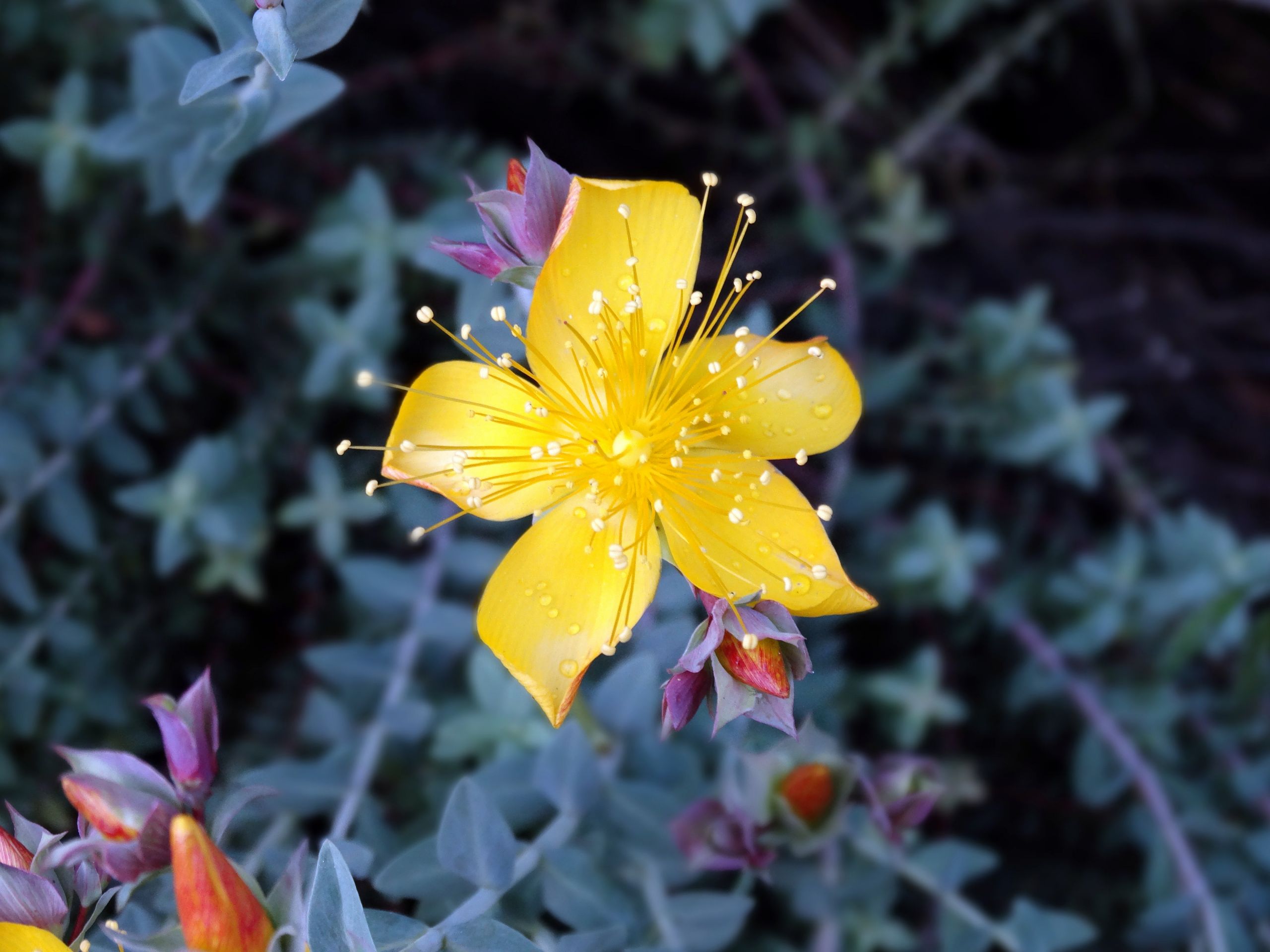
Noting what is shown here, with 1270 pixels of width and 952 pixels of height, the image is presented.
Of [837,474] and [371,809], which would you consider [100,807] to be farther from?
A: [837,474]

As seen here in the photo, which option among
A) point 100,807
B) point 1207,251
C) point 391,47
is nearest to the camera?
point 100,807

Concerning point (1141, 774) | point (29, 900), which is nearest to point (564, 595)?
point (29, 900)

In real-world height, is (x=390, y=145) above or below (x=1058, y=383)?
above

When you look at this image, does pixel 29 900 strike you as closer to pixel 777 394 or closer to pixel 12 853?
pixel 12 853

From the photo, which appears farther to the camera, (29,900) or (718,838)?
(718,838)

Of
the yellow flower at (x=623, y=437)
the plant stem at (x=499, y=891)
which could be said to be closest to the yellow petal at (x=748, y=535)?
the yellow flower at (x=623, y=437)

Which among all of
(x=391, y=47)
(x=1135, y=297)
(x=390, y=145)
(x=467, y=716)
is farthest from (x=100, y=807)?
(x=1135, y=297)

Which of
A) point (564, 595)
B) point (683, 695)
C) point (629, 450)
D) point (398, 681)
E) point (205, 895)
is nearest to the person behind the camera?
point (205, 895)

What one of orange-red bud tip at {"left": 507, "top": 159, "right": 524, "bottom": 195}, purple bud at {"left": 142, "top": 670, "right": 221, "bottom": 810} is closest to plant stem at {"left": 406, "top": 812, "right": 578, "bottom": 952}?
purple bud at {"left": 142, "top": 670, "right": 221, "bottom": 810}

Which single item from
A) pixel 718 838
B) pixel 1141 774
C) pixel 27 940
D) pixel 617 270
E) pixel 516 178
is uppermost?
pixel 516 178
